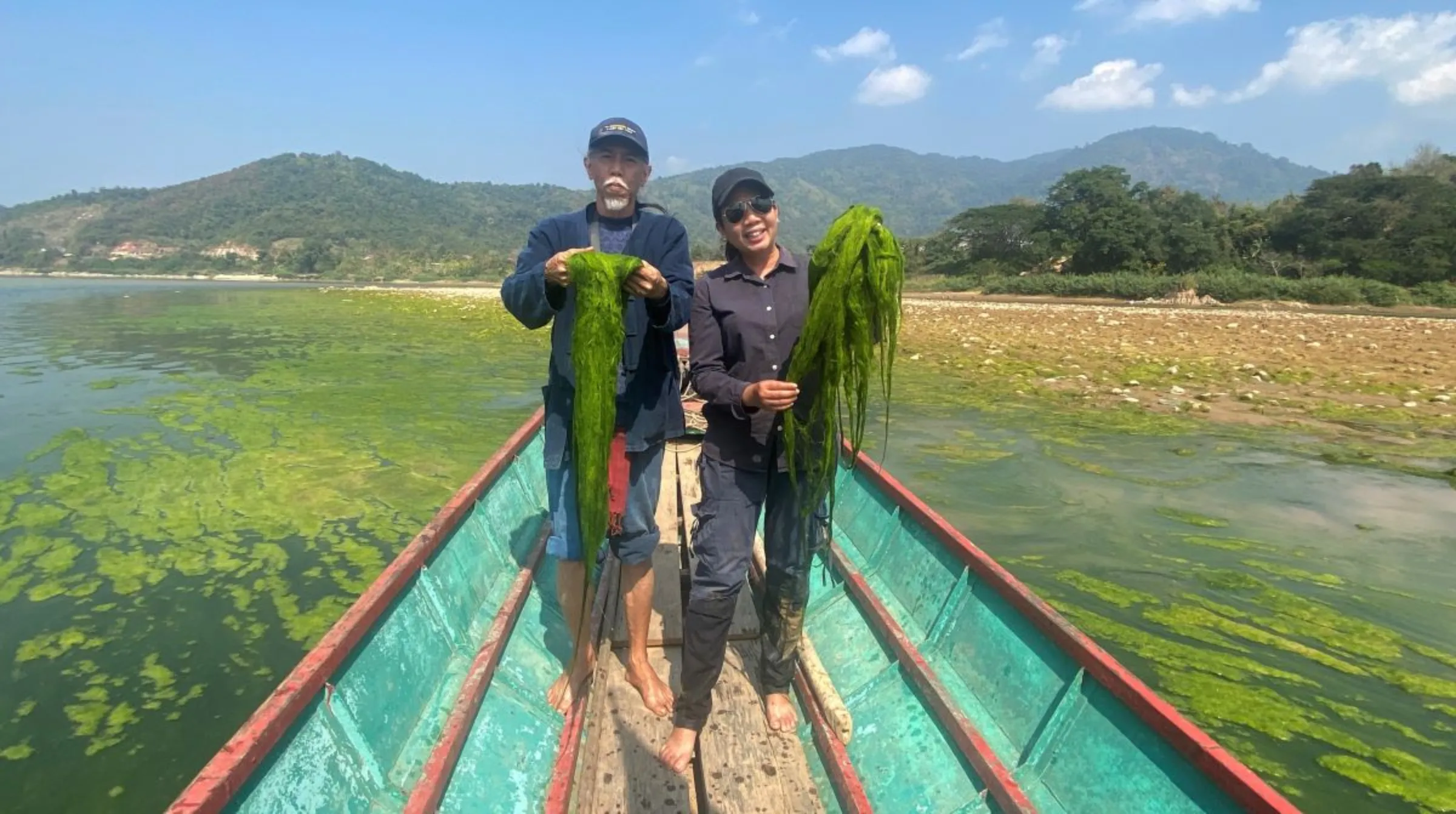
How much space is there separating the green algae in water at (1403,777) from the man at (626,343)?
4027mm

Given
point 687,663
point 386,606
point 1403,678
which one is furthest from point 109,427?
point 1403,678

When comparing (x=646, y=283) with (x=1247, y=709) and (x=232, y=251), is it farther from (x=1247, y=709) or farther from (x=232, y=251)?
(x=232, y=251)

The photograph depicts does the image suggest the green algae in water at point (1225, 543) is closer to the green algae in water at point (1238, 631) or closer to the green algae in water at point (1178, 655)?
the green algae in water at point (1238, 631)

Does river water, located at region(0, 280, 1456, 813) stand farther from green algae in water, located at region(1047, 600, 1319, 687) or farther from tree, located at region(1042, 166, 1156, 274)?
tree, located at region(1042, 166, 1156, 274)

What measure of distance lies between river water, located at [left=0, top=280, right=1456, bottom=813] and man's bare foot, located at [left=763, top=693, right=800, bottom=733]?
120 inches

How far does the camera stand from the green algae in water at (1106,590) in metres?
6.64

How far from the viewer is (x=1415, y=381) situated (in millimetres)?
16062

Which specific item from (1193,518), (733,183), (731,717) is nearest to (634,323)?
(733,183)

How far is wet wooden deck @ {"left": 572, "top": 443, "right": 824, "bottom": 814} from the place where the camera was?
9.61ft

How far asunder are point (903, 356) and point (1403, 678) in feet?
50.1

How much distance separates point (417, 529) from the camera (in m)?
8.04

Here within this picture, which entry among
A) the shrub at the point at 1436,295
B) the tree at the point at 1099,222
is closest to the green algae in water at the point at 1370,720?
the shrub at the point at 1436,295

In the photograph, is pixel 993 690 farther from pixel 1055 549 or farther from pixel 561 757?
pixel 1055 549

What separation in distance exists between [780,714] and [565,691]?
95cm
